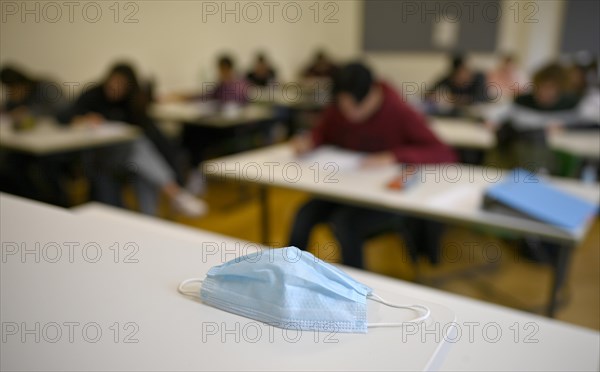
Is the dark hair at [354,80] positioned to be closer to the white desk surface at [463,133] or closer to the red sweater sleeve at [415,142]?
the red sweater sleeve at [415,142]

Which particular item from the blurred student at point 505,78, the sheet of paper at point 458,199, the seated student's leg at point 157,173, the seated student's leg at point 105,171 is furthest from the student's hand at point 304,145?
the blurred student at point 505,78

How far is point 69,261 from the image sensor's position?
981 mm

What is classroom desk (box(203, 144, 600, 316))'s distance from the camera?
5.57ft

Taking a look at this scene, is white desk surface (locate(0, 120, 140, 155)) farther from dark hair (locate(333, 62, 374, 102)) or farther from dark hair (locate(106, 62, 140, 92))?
dark hair (locate(333, 62, 374, 102))

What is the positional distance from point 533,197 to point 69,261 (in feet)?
4.87

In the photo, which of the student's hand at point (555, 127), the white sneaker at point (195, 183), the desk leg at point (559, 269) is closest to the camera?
the desk leg at point (559, 269)

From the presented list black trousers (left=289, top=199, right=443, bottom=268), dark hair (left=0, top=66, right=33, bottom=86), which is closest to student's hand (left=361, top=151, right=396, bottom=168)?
black trousers (left=289, top=199, right=443, bottom=268)

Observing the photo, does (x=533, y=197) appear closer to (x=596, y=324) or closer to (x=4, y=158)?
(x=596, y=324)

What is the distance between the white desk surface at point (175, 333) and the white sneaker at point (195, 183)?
3.14 metres

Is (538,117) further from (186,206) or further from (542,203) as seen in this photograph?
(186,206)

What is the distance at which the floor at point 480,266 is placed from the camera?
2.50 meters

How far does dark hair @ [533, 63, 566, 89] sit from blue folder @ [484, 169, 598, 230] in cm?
164

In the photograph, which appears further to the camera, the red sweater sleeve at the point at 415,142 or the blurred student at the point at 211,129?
the blurred student at the point at 211,129

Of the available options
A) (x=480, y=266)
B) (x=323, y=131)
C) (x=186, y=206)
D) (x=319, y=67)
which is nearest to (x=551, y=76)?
(x=480, y=266)
